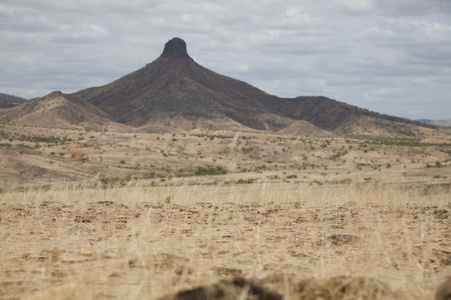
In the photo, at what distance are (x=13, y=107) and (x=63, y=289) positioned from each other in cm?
11978

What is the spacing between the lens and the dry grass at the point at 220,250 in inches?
154

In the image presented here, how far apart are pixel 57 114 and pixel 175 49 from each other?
59.7m

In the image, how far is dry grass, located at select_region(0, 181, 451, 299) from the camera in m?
3.90

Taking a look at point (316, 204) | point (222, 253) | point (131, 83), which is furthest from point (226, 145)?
point (131, 83)

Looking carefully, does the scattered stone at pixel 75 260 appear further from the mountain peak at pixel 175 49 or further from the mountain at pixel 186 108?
the mountain peak at pixel 175 49

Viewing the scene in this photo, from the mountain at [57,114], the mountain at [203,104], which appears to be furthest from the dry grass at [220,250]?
the mountain at [203,104]

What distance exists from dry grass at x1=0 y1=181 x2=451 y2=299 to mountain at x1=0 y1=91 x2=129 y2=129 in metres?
90.1

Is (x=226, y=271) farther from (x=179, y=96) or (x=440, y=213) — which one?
(x=179, y=96)

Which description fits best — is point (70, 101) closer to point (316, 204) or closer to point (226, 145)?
point (226, 145)

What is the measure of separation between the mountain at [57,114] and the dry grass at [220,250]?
3548 inches

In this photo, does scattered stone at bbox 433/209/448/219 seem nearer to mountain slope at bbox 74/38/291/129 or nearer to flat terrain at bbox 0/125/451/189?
flat terrain at bbox 0/125/451/189

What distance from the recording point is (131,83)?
13550 centimetres

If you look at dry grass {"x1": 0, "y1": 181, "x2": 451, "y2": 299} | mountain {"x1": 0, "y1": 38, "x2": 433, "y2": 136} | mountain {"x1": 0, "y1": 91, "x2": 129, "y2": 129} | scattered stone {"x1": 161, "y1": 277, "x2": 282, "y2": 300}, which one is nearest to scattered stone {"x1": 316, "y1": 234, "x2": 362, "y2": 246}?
dry grass {"x1": 0, "y1": 181, "x2": 451, "y2": 299}

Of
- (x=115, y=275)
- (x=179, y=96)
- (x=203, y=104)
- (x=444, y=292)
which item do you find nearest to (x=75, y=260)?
(x=115, y=275)
